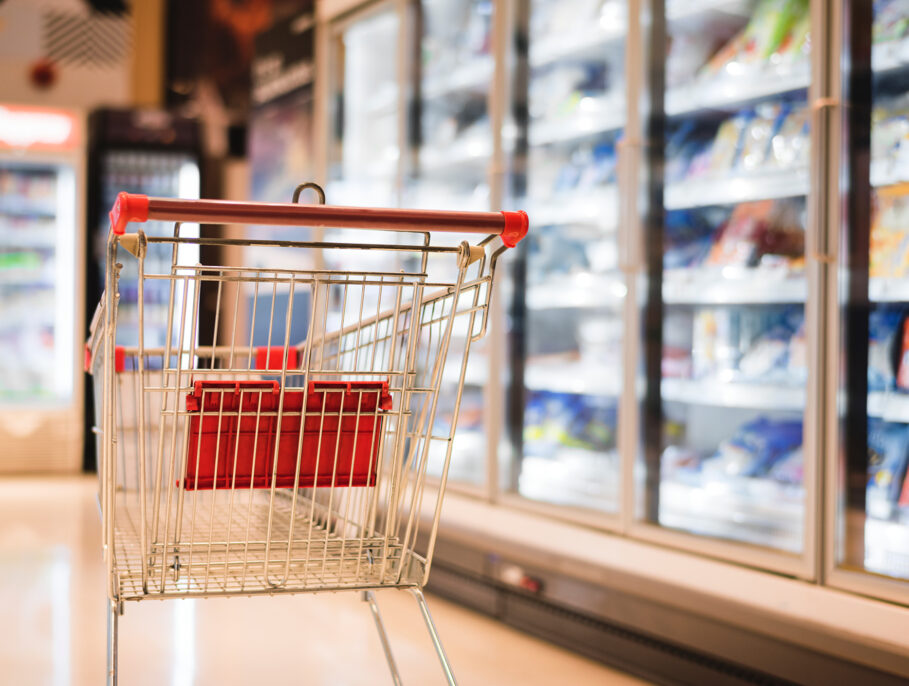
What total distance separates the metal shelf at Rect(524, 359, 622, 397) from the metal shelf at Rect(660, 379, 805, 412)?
0.72 ft

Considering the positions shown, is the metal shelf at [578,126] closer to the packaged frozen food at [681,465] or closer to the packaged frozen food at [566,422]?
the packaged frozen food at [566,422]

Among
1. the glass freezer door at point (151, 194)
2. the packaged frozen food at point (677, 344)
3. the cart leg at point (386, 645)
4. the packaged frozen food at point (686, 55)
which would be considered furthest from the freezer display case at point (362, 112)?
the cart leg at point (386, 645)

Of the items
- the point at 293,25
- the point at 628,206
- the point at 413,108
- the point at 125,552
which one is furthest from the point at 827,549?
the point at 293,25

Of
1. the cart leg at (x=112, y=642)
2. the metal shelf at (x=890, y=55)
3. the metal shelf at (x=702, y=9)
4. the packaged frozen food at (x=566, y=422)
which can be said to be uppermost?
the metal shelf at (x=702, y=9)

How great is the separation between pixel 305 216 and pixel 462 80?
8.21 ft

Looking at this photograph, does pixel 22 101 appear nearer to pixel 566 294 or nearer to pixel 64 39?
pixel 64 39

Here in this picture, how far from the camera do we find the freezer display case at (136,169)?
630 cm

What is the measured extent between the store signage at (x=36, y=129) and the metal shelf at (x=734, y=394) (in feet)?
15.9

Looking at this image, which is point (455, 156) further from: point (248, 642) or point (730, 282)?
point (248, 642)

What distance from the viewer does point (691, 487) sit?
9.53ft

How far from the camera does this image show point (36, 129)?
20.2 feet

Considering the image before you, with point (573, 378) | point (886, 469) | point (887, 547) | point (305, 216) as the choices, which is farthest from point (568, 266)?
point (305, 216)

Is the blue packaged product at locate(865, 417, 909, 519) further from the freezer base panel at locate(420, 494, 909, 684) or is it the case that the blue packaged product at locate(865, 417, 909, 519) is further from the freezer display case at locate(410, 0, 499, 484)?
the freezer display case at locate(410, 0, 499, 484)

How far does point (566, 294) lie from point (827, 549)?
4.19ft
